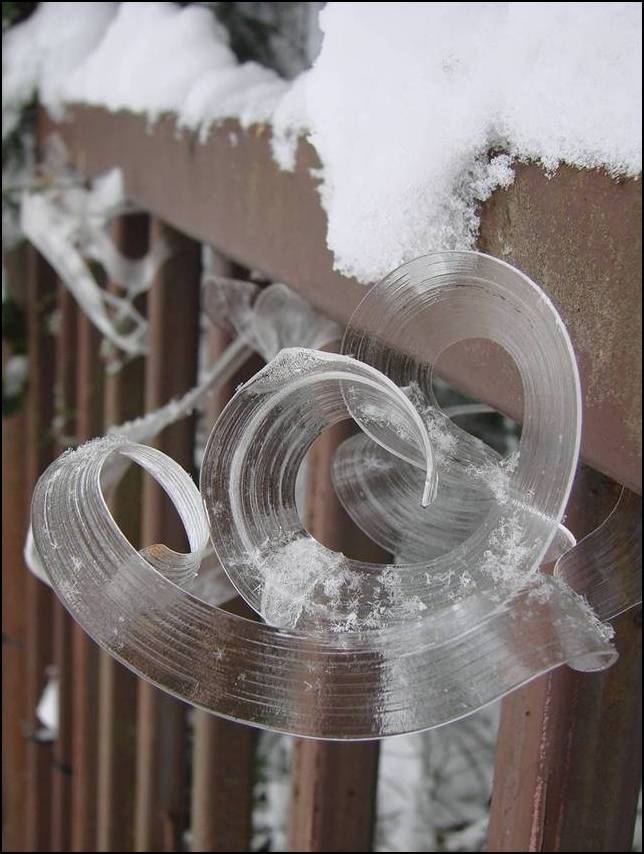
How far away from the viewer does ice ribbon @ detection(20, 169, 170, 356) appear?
1.47 metres

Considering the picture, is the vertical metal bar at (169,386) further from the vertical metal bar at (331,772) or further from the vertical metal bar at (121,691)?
the vertical metal bar at (331,772)

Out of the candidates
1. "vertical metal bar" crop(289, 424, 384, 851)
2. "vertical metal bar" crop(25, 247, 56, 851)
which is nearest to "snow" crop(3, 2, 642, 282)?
"vertical metal bar" crop(289, 424, 384, 851)

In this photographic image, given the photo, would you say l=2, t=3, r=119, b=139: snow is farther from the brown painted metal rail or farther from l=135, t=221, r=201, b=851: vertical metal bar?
l=135, t=221, r=201, b=851: vertical metal bar

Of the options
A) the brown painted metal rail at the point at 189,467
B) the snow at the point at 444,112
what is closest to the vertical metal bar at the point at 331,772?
the brown painted metal rail at the point at 189,467

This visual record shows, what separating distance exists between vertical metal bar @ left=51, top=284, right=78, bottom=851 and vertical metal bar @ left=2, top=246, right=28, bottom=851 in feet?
0.36

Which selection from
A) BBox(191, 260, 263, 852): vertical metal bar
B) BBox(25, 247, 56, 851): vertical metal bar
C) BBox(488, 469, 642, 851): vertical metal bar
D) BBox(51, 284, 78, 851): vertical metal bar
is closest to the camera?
BBox(488, 469, 642, 851): vertical metal bar

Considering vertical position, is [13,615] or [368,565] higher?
[13,615]

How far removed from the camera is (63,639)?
Result: 1.95 meters

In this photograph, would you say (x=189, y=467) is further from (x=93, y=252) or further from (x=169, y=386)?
(x=93, y=252)

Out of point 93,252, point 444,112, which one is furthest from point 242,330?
point 93,252

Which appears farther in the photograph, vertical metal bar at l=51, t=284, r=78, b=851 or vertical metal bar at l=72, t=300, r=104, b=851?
vertical metal bar at l=51, t=284, r=78, b=851

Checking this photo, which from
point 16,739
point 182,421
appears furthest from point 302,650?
point 16,739

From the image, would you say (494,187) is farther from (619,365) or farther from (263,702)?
(263,702)

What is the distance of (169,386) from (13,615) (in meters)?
1.04
